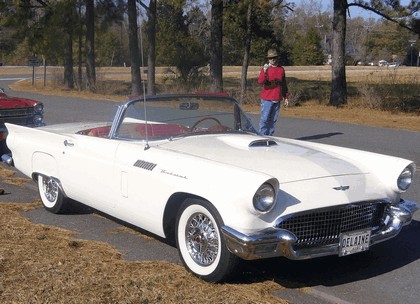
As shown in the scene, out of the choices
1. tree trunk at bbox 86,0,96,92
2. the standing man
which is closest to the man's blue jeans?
the standing man

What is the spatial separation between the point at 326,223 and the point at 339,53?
1713cm

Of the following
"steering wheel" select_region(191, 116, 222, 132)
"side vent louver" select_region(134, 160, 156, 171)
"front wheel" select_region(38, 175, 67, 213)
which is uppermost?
"steering wheel" select_region(191, 116, 222, 132)

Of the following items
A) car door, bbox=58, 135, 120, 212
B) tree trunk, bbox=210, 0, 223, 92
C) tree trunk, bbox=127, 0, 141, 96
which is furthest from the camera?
tree trunk, bbox=127, 0, 141, 96

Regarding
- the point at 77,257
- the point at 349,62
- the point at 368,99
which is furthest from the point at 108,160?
the point at 349,62

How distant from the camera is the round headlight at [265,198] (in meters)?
4.17

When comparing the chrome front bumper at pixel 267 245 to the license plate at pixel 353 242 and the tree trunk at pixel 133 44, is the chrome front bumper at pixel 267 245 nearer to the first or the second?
the license plate at pixel 353 242

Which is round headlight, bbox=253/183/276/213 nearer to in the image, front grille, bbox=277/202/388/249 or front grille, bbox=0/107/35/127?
front grille, bbox=277/202/388/249

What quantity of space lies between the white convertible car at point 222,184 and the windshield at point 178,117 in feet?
0.03

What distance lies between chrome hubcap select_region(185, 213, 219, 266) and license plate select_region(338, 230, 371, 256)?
2.97ft

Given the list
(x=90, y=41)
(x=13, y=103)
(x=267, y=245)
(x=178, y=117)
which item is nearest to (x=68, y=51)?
(x=90, y=41)

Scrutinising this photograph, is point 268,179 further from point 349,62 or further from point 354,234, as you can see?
point 349,62

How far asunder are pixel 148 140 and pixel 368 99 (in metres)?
15.0

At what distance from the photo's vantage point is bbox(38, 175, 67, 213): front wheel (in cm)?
641

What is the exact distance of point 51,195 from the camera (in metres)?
6.61
